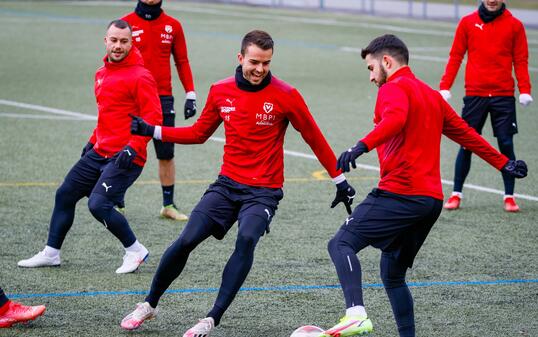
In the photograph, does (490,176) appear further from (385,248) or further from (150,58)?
(385,248)

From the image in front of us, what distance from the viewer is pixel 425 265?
9.12 m

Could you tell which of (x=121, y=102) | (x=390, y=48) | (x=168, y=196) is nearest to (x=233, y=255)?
(x=390, y=48)

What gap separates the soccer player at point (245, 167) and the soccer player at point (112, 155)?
1.30 meters

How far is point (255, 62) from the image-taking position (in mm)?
6992

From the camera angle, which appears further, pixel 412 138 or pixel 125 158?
pixel 125 158

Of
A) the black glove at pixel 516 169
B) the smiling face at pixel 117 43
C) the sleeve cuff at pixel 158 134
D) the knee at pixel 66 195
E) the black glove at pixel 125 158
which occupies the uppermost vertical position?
the smiling face at pixel 117 43

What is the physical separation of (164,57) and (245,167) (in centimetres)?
393

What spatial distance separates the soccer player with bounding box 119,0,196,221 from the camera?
10.6 metres

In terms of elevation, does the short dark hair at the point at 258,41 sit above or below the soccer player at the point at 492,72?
above

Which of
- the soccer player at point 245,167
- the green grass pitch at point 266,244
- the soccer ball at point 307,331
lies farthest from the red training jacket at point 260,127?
the green grass pitch at point 266,244

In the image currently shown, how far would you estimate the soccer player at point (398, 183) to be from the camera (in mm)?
6445

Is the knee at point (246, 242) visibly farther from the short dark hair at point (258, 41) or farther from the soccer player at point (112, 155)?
the soccer player at point (112, 155)

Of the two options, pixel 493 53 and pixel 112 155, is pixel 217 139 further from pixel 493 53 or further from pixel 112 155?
pixel 112 155

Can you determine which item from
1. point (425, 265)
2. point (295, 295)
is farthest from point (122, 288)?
point (425, 265)
